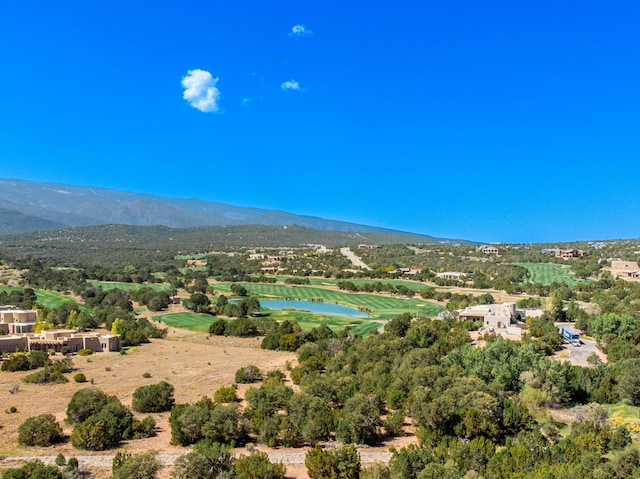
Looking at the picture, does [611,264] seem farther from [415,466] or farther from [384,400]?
[415,466]

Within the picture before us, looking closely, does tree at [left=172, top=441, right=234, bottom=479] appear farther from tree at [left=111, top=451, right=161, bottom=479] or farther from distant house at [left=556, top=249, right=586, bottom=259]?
distant house at [left=556, top=249, right=586, bottom=259]

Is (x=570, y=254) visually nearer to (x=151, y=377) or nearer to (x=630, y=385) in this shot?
(x=630, y=385)

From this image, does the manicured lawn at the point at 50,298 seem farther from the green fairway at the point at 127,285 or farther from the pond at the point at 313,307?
the pond at the point at 313,307

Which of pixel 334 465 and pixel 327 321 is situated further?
pixel 327 321

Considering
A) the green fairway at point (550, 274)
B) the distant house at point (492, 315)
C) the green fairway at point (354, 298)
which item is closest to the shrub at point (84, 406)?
the distant house at point (492, 315)

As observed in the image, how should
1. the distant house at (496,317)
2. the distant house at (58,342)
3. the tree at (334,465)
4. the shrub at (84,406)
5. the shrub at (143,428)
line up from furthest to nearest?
the distant house at (496,317)
the distant house at (58,342)
the shrub at (84,406)
the shrub at (143,428)
the tree at (334,465)

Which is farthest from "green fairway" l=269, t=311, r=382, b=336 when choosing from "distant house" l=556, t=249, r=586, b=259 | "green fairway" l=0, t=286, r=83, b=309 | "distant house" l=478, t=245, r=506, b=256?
"distant house" l=478, t=245, r=506, b=256

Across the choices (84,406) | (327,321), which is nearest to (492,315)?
(327,321)
